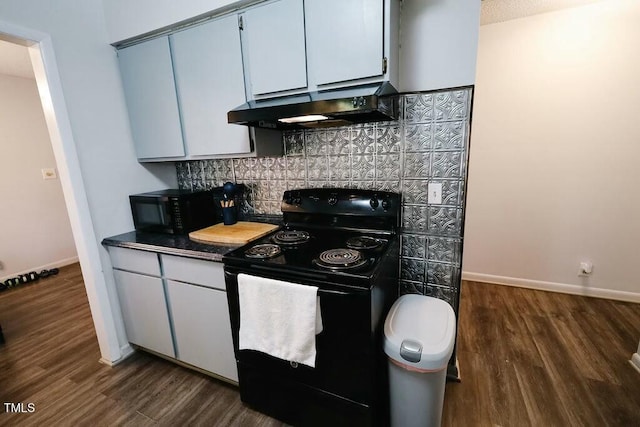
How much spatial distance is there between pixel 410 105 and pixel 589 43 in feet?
6.52

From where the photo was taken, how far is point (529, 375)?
1.77m

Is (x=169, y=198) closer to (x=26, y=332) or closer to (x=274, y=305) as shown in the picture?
(x=274, y=305)

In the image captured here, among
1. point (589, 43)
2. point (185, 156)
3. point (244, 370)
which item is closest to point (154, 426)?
point (244, 370)

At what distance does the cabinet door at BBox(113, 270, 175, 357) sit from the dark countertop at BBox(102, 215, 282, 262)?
0.72 ft

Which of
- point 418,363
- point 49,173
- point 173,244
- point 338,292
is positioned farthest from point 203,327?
point 49,173

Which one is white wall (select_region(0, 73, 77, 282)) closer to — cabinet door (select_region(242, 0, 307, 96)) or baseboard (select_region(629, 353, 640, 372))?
cabinet door (select_region(242, 0, 307, 96))

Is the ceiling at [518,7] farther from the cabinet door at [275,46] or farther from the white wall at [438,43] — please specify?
the cabinet door at [275,46]

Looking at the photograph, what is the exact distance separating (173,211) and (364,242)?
1287 millimetres

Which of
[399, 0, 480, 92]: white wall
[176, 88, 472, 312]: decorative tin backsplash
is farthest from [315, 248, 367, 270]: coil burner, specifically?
[399, 0, 480, 92]: white wall

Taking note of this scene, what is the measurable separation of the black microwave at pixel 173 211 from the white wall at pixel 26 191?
2.79 metres

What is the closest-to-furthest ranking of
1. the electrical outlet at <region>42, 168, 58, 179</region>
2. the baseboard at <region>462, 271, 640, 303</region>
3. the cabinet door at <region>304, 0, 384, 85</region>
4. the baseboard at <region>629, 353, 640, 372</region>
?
the cabinet door at <region>304, 0, 384, 85</region>
the baseboard at <region>629, 353, 640, 372</region>
the baseboard at <region>462, 271, 640, 303</region>
the electrical outlet at <region>42, 168, 58, 179</region>

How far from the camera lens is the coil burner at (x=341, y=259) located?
4.02 feet

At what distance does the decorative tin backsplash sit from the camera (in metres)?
1.54

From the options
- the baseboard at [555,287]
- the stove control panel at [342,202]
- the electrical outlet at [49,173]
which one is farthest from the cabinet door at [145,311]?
the electrical outlet at [49,173]
